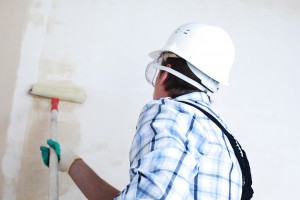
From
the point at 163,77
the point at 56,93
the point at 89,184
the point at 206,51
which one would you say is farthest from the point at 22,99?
the point at 206,51

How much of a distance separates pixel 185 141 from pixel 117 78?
0.82 metres

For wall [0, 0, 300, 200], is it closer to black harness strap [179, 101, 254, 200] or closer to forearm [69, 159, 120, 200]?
forearm [69, 159, 120, 200]

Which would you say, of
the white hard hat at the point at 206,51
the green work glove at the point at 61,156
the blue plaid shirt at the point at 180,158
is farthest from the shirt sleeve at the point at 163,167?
the green work glove at the point at 61,156

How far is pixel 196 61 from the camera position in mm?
962

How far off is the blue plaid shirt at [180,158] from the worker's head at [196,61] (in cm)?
7

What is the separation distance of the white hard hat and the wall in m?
0.55

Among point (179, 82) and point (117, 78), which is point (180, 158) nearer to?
point (179, 82)

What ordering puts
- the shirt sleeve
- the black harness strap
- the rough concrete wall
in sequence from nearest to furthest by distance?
1. the shirt sleeve
2. the black harness strap
3. the rough concrete wall

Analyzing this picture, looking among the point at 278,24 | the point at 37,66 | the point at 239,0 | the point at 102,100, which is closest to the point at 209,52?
the point at 102,100

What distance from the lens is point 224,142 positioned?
2.82ft

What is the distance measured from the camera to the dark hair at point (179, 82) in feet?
3.10

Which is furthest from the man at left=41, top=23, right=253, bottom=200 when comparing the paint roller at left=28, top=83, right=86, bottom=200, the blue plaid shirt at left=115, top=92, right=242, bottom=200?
the paint roller at left=28, top=83, right=86, bottom=200

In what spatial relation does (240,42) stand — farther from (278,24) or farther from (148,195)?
(148,195)

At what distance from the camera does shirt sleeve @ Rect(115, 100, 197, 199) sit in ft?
2.28
